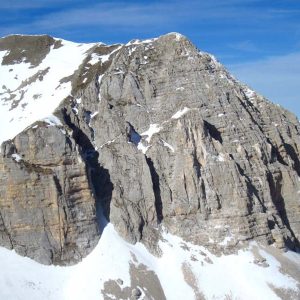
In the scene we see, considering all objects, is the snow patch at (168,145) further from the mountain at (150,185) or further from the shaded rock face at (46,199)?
the shaded rock face at (46,199)

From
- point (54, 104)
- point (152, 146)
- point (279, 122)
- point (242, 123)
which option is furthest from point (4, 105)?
point (279, 122)

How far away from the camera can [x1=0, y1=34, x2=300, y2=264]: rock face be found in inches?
2916

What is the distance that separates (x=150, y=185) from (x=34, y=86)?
122ft

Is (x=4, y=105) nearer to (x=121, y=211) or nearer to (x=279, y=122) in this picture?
(x=121, y=211)

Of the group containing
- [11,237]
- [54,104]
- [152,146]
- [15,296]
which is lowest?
[15,296]

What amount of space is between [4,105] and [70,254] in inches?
1540

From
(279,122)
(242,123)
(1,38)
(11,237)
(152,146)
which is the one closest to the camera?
(11,237)

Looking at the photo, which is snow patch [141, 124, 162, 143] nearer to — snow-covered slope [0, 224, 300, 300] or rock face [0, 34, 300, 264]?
rock face [0, 34, 300, 264]

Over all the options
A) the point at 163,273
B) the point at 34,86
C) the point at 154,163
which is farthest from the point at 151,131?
the point at 34,86

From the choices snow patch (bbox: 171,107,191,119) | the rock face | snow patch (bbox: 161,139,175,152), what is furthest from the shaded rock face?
snow patch (bbox: 171,107,191,119)

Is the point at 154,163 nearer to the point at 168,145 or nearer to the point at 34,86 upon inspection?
the point at 168,145

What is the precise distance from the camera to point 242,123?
9044 cm

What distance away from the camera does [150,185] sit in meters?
81.2

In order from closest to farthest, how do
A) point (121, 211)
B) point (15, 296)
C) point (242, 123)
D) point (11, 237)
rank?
point (15, 296) < point (11, 237) < point (121, 211) < point (242, 123)
